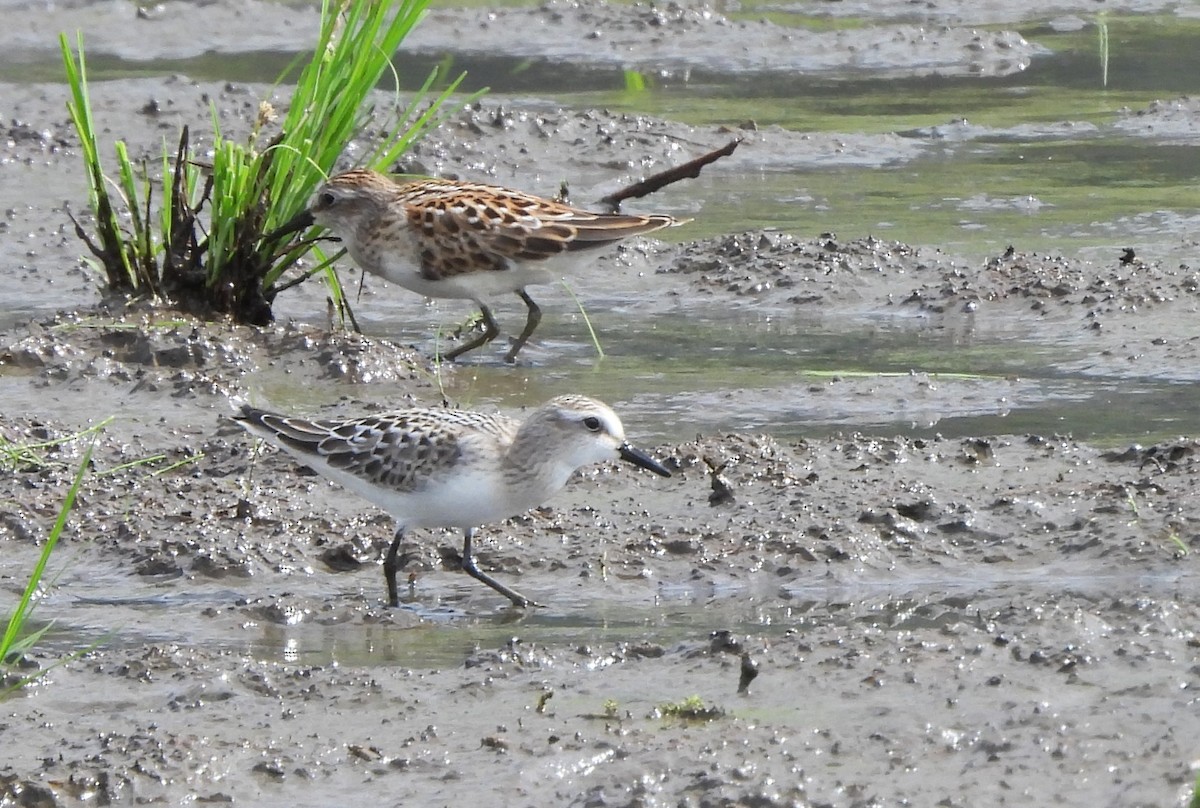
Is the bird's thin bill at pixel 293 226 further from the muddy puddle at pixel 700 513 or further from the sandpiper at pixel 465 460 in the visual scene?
the sandpiper at pixel 465 460

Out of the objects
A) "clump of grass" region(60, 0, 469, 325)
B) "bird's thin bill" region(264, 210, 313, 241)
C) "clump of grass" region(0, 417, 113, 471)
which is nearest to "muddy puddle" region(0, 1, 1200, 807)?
"clump of grass" region(0, 417, 113, 471)

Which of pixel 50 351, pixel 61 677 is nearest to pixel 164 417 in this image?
pixel 50 351

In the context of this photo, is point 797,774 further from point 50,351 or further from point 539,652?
point 50,351

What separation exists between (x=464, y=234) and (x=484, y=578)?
3.19 metres

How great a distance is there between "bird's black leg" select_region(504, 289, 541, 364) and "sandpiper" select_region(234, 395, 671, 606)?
99.4 inches

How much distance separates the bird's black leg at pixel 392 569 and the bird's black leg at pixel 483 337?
2767mm

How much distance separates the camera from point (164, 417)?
797cm

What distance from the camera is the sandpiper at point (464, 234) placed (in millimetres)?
8977

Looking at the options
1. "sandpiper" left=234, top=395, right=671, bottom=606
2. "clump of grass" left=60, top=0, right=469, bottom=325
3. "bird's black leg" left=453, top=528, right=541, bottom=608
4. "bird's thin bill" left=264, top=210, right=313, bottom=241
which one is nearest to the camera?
"bird's black leg" left=453, top=528, right=541, bottom=608

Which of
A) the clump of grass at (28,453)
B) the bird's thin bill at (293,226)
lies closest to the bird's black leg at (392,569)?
the clump of grass at (28,453)

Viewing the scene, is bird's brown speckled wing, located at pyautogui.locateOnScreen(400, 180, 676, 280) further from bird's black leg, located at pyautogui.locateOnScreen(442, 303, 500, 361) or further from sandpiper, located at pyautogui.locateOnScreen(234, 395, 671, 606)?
sandpiper, located at pyautogui.locateOnScreen(234, 395, 671, 606)

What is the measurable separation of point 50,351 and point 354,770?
4291 millimetres

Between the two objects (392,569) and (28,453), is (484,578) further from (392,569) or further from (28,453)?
(28,453)

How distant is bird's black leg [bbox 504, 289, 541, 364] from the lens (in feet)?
29.6
